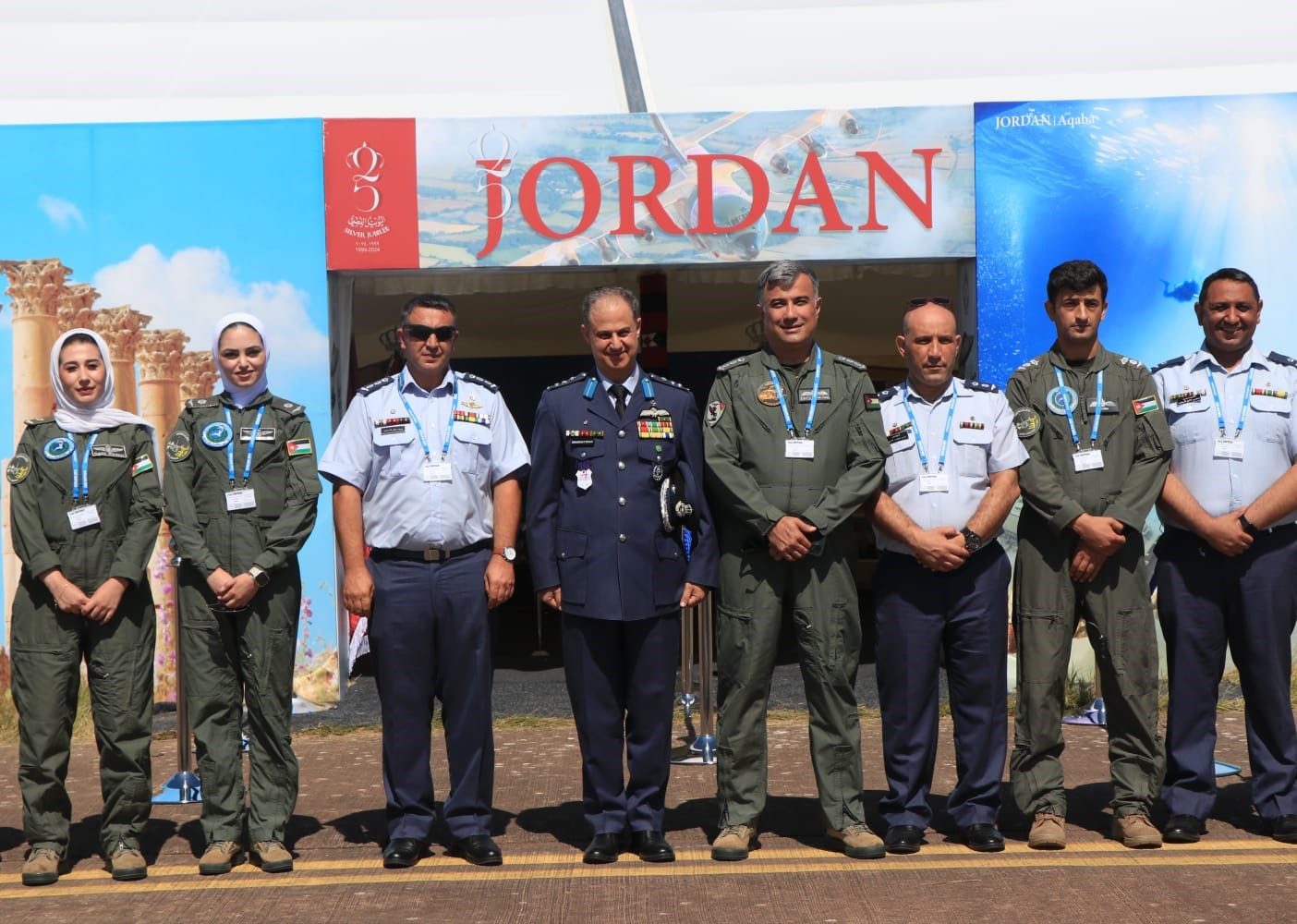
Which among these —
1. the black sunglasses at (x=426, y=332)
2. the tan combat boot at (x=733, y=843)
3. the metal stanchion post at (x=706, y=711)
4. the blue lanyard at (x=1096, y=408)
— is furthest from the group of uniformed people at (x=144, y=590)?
the blue lanyard at (x=1096, y=408)

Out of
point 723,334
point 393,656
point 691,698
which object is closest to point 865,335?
point 723,334

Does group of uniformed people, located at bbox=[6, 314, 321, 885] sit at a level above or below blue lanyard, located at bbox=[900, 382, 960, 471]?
below

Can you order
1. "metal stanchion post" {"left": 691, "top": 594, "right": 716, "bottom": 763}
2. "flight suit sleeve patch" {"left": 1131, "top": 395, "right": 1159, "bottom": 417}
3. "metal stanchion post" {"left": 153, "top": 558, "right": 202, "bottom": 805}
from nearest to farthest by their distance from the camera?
1. "flight suit sleeve patch" {"left": 1131, "top": 395, "right": 1159, "bottom": 417}
2. "metal stanchion post" {"left": 153, "top": 558, "right": 202, "bottom": 805}
3. "metal stanchion post" {"left": 691, "top": 594, "right": 716, "bottom": 763}

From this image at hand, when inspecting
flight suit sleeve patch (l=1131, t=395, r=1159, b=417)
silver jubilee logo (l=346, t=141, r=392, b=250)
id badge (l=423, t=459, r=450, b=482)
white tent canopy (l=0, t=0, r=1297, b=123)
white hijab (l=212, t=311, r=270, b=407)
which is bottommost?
id badge (l=423, t=459, r=450, b=482)

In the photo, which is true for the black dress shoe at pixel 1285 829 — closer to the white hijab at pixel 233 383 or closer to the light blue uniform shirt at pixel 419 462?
the light blue uniform shirt at pixel 419 462

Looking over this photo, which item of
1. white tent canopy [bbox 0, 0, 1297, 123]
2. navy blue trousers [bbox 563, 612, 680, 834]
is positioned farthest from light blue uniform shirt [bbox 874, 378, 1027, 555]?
white tent canopy [bbox 0, 0, 1297, 123]

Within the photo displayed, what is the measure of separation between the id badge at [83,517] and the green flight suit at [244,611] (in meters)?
0.25

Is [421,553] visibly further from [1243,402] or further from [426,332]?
[1243,402]

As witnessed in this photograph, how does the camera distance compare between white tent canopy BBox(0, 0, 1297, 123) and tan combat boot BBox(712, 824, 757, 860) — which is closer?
tan combat boot BBox(712, 824, 757, 860)

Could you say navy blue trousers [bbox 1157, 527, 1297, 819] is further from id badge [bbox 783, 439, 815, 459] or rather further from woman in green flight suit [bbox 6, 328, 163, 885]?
woman in green flight suit [bbox 6, 328, 163, 885]

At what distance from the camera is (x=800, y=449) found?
5.39m

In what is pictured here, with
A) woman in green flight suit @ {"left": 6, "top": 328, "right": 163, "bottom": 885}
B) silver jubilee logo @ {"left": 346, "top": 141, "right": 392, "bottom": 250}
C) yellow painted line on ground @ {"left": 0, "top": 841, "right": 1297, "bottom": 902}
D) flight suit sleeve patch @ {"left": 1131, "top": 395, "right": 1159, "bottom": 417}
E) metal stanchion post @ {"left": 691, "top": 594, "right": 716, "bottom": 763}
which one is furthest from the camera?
silver jubilee logo @ {"left": 346, "top": 141, "right": 392, "bottom": 250}

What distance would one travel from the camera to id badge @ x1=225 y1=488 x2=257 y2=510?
212 inches

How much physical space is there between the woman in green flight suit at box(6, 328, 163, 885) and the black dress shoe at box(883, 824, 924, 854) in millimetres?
2625
